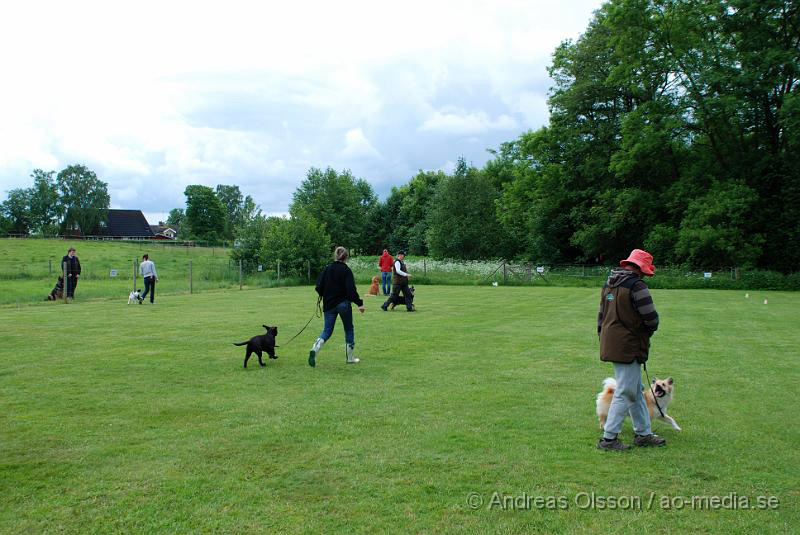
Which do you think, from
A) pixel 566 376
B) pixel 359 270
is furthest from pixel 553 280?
pixel 566 376

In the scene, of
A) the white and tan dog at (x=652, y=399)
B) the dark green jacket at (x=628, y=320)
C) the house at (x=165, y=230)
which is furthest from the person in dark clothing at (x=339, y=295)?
the house at (x=165, y=230)

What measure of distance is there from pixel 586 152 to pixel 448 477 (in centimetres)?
4246

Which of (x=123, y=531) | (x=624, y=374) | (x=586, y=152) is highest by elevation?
(x=586, y=152)

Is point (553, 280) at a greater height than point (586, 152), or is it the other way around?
point (586, 152)

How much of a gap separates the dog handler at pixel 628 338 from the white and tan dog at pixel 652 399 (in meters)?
0.30

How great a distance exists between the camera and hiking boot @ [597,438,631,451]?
216 inches

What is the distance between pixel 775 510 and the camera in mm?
4191

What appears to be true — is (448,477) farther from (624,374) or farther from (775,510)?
(775,510)

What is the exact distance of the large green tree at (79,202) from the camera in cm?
9412

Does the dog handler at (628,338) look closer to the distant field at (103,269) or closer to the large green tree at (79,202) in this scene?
the distant field at (103,269)

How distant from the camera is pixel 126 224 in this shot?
9912 centimetres

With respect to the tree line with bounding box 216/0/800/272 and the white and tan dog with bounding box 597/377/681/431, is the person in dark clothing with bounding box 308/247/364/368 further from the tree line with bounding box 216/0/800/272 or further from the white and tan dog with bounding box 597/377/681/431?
the tree line with bounding box 216/0/800/272

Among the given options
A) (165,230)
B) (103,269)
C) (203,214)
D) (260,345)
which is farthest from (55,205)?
(260,345)

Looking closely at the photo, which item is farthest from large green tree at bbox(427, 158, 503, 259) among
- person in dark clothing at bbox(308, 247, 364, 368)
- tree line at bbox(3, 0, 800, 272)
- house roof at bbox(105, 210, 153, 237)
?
house roof at bbox(105, 210, 153, 237)
